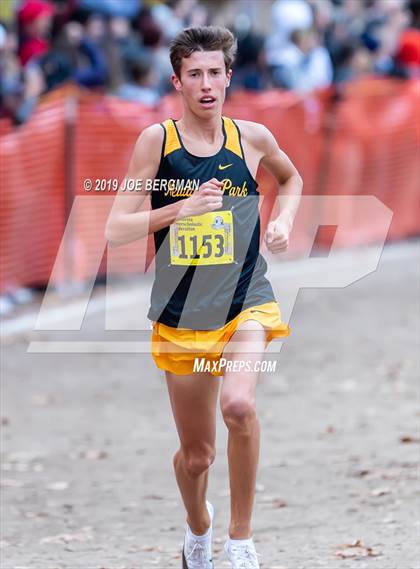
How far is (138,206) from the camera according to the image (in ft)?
18.3

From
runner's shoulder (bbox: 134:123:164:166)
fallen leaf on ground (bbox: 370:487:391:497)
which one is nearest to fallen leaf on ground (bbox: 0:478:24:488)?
fallen leaf on ground (bbox: 370:487:391:497)

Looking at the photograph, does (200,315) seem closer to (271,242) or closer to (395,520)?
(271,242)

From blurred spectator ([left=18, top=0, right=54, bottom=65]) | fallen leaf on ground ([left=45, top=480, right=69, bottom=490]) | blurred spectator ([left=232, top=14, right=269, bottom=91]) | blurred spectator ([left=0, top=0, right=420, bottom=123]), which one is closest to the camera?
fallen leaf on ground ([left=45, top=480, right=69, bottom=490])

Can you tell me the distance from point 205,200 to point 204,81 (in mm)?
503

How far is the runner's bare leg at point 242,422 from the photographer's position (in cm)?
539

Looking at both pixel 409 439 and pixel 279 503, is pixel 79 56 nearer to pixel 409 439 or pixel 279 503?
pixel 409 439

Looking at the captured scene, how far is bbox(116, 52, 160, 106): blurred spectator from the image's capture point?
14023mm

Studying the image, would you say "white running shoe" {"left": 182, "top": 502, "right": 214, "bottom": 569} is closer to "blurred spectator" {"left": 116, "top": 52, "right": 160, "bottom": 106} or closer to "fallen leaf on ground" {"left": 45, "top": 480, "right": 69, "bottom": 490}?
"fallen leaf on ground" {"left": 45, "top": 480, "right": 69, "bottom": 490}

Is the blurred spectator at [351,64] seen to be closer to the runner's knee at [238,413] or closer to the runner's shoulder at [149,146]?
the runner's shoulder at [149,146]

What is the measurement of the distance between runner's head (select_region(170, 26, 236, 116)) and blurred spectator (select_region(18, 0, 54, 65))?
8.90 m

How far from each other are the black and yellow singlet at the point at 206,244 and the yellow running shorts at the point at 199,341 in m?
0.03

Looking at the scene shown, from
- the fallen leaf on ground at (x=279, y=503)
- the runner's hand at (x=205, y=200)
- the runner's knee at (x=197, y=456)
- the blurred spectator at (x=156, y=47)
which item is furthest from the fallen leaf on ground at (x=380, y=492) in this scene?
the blurred spectator at (x=156, y=47)

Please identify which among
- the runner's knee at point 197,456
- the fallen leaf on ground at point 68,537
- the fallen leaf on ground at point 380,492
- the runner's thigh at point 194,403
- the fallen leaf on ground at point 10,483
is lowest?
the fallen leaf on ground at point 10,483

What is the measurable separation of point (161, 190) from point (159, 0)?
14.5 m
